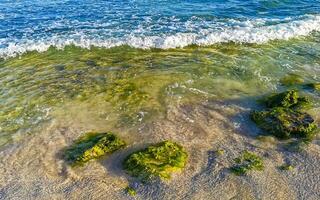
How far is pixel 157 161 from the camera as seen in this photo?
28.1 ft

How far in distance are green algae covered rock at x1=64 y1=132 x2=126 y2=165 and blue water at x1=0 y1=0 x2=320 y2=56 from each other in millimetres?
6801

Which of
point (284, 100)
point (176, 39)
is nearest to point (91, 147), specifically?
point (284, 100)

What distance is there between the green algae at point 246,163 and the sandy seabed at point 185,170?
0.12 metres

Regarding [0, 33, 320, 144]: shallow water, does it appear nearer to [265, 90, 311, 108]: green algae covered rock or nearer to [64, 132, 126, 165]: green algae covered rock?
[265, 90, 311, 108]: green algae covered rock

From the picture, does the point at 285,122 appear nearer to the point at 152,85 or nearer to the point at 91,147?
the point at 152,85

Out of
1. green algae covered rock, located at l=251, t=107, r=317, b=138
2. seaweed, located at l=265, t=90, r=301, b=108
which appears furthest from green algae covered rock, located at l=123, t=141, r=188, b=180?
seaweed, located at l=265, t=90, r=301, b=108

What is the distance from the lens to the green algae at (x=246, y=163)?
26.9 ft

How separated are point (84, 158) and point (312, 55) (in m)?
8.82

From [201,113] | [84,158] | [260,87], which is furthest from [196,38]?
[84,158]

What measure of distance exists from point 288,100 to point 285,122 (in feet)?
3.90

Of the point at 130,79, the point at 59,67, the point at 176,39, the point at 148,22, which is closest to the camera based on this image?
the point at 130,79

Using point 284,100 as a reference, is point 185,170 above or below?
below

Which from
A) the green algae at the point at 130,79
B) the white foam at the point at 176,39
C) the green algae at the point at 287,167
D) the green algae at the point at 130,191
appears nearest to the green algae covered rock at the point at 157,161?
the green algae at the point at 130,191

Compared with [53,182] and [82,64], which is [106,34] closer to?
[82,64]
